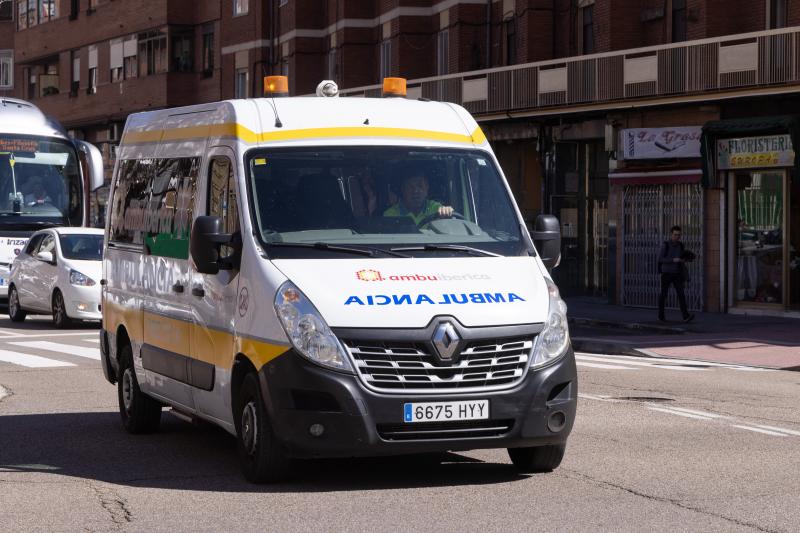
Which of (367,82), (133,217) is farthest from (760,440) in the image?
(367,82)

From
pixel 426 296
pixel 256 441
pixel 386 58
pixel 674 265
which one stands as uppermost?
pixel 386 58

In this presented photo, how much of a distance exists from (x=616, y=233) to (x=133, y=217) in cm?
2220

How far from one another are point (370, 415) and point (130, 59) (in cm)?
4993

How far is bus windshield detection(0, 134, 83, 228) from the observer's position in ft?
94.4

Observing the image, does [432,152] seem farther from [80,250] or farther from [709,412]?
[80,250]

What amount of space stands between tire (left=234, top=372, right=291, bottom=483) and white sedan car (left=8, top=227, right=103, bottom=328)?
15521 mm

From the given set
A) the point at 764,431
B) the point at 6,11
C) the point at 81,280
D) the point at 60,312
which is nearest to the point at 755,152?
the point at 81,280

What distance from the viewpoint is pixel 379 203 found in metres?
9.18

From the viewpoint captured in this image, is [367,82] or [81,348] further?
[367,82]

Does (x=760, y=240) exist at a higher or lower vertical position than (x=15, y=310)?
higher

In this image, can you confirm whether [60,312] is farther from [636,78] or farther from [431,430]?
[431,430]

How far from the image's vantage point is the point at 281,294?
8320mm

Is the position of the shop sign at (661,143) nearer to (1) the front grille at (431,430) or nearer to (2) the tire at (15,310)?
(2) the tire at (15,310)

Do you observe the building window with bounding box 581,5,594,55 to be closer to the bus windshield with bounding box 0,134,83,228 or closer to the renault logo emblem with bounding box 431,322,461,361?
the bus windshield with bounding box 0,134,83,228
